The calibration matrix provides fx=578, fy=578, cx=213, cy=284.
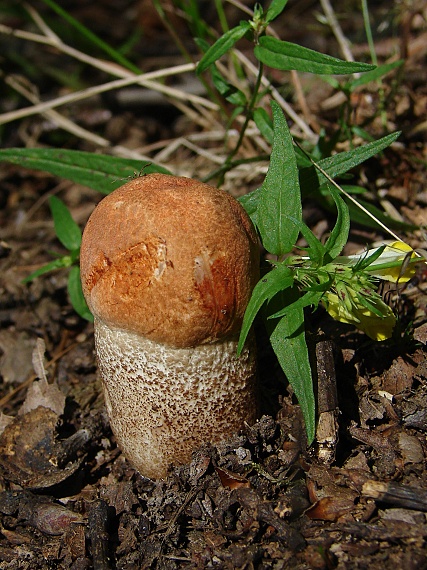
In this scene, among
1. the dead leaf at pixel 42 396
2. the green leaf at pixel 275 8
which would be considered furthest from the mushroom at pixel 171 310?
the green leaf at pixel 275 8

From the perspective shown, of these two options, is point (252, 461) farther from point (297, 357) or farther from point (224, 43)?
point (224, 43)

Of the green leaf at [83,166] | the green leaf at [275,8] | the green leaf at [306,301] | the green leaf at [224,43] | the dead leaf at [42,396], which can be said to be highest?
the green leaf at [275,8]

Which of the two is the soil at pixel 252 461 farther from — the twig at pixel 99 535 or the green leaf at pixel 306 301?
the green leaf at pixel 306 301

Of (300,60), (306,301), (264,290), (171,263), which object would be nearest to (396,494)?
(306,301)

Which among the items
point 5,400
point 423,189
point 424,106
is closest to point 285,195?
point 423,189

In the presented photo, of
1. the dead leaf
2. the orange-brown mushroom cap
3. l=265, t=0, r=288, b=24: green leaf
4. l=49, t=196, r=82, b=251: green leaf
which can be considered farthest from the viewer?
l=49, t=196, r=82, b=251: green leaf

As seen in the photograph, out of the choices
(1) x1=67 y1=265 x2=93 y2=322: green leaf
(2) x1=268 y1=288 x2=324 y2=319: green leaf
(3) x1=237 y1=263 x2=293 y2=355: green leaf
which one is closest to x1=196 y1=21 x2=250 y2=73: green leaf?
(3) x1=237 y1=263 x2=293 y2=355: green leaf

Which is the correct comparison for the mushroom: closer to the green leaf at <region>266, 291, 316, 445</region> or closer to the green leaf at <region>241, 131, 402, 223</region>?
the green leaf at <region>266, 291, 316, 445</region>
